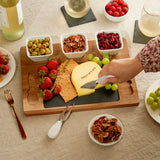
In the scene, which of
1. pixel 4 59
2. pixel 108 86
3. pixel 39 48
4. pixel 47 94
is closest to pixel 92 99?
pixel 108 86

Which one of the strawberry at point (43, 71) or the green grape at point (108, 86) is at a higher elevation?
the strawberry at point (43, 71)

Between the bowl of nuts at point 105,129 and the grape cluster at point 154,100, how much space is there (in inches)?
8.2

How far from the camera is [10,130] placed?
135 centimetres

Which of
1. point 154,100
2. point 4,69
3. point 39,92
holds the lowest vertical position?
point 154,100

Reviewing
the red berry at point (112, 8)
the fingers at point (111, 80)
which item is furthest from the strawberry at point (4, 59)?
the red berry at point (112, 8)

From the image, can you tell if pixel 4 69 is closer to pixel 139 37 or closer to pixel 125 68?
pixel 125 68

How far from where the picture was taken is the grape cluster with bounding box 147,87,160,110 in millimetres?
1379

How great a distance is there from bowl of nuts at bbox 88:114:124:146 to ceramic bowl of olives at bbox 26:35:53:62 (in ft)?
1.46

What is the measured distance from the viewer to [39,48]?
1.48 metres

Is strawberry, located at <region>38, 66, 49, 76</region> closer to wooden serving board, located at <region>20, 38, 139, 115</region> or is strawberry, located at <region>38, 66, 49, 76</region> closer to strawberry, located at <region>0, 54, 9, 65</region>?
wooden serving board, located at <region>20, 38, 139, 115</region>

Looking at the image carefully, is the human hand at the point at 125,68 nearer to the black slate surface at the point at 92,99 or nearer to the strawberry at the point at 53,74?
the black slate surface at the point at 92,99

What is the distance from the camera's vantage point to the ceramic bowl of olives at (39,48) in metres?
1.46

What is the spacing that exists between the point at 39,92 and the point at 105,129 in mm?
402

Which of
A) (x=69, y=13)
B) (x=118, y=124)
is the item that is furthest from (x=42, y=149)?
(x=69, y=13)
